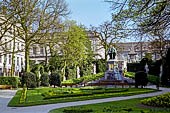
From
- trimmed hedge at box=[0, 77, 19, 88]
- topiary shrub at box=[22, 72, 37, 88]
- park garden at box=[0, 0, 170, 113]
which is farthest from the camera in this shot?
trimmed hedge at box=[0, 77, 19, 88]

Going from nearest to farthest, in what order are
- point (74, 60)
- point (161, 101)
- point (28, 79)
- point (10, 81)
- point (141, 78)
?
1. point (161, 101)
2. point (28, 79)
3. point (141, 78)
4. point (10, 81)
5. point (74, 60)

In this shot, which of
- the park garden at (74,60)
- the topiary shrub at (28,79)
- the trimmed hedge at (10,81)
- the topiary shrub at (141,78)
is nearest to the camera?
the park garden at (74,60)

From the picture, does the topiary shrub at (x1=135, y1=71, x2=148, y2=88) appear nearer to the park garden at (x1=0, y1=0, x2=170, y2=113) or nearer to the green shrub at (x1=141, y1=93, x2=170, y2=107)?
the park garden at (x1=0, y1=0, x2=170, y2=113)

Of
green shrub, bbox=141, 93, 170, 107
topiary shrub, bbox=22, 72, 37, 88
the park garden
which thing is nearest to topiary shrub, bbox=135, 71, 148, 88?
the park garden

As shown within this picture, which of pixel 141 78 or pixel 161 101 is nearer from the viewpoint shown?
pixel 161 101

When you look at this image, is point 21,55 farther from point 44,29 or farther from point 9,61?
point 44,29

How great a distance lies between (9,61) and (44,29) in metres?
26.6

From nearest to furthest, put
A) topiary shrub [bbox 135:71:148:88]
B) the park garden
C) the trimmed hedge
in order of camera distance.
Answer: the park garden
topiary shrub [bbox 135:71:148:88]
the trimmed hedge

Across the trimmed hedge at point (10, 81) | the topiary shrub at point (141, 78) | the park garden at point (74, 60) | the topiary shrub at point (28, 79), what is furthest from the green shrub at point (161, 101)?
the trimmed hedge at point (10, 81)

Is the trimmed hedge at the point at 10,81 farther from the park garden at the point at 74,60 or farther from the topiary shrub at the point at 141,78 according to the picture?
the topiary shrub at the point at 141,78

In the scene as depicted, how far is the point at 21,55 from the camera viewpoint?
55.8 m

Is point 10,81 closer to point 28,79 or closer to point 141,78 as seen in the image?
point 28,79

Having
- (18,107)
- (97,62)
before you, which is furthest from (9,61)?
(18,107)

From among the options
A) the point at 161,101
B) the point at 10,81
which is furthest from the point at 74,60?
the point at 161,101
